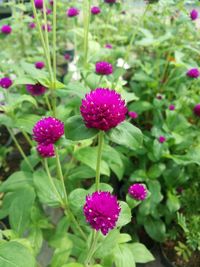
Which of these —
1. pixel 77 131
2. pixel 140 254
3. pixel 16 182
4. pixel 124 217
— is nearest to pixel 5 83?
pixel 16 182

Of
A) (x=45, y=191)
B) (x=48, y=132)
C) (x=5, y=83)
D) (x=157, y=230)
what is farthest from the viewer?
(x=157, y=230)

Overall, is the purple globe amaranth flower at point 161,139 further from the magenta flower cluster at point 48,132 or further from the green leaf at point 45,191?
the magenta flower cluster at point 48,132

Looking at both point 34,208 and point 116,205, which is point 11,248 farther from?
point 34,208

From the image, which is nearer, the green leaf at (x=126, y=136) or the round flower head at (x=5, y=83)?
the green leaf at (x=126, y=136)

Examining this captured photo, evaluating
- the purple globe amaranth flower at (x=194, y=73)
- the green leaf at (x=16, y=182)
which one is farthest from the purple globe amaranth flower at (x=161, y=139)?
the green leaf at (x=16, y=182)

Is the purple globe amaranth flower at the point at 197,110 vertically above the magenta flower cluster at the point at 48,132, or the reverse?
the magenta flower cluster at the point at 48,132

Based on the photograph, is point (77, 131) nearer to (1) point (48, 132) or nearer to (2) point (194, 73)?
(1) point (48, 132)

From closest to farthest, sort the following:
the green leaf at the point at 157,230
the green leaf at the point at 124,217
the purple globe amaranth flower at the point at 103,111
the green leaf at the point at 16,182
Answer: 1. the purple globe amaranth flower at the point at 103,111
2. the green leaf at the point at 124,217
3. the green leaf at the point at 16,182
4. the green leaf at the point at 157,230

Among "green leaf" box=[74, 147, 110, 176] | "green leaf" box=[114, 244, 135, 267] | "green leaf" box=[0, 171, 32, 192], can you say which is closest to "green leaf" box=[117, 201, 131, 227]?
"green leaf" box=[114, 244, 135, 267]
